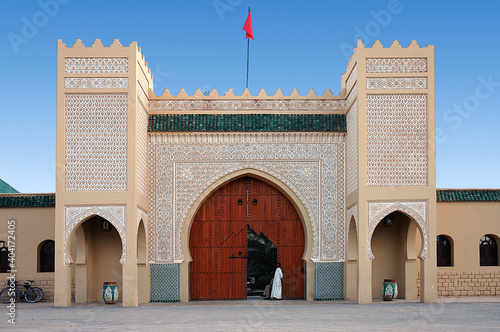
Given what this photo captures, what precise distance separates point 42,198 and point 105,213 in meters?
2.51

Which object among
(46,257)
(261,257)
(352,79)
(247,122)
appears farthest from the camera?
(261,257)

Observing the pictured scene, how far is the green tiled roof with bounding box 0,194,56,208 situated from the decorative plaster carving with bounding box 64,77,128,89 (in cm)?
282

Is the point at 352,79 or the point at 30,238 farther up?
the point at 352,79

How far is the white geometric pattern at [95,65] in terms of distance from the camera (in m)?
13.7

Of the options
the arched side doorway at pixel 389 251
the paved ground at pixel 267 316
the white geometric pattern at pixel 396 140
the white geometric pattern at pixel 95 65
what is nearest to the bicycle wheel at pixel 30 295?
the paved ground at pixel 267 316

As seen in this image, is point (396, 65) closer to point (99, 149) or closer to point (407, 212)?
point (407, 212)

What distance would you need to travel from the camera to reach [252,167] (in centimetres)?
1494

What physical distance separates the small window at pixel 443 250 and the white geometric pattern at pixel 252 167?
2359 millimetres

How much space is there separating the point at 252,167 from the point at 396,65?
356cm

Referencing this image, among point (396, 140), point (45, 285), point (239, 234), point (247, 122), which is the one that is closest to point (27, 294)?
point (45, 285)

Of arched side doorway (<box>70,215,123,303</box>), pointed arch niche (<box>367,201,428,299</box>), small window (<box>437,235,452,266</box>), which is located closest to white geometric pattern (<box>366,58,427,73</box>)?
pointed arch niche (<box>367,201,428,299</box>)

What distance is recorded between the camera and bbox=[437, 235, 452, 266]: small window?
15.6 meters

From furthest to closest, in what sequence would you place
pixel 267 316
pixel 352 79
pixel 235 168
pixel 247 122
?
pixel 247 122
pixel 235 168
pixel 352 79
pixel 267 316

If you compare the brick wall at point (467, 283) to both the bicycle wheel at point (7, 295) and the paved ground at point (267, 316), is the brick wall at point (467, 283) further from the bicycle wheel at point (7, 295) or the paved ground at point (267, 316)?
the bicycle wheel at point (7, 295)
